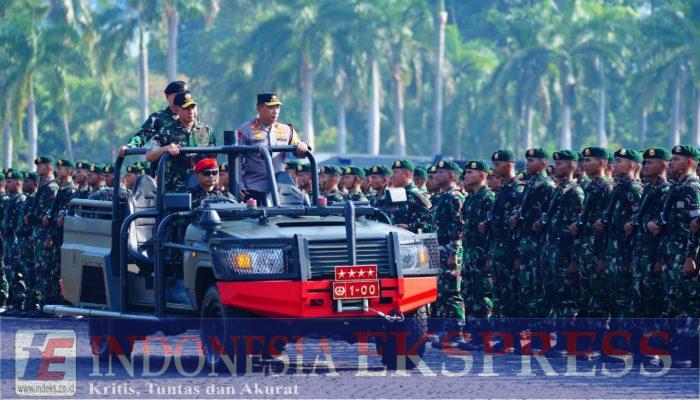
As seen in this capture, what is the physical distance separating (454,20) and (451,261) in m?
69.6

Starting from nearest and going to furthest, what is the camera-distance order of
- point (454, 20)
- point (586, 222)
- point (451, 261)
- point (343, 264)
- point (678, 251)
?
point (343, 264)
point (678, 251)
point (586, 222)
point (451, 261)
point (454, 20)

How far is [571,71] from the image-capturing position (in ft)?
229

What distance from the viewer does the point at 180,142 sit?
46.3ft

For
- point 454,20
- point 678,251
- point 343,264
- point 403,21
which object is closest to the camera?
point 343,264

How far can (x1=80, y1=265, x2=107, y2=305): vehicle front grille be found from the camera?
13.5 m

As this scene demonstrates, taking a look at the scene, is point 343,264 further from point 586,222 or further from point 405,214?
point 405,214

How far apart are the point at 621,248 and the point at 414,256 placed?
2.83 m

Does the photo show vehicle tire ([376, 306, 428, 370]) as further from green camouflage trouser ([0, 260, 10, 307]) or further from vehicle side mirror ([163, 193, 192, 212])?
green camouflage trouser ([0, 260, 10, 307])

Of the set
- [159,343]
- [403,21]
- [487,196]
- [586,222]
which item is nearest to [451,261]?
[487,196]

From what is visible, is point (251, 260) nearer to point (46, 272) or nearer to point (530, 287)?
point (530, 287)

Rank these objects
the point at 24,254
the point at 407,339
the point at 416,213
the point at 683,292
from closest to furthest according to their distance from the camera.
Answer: the point at 407,339 < the point at 683,292 < the point at 416,213 < the point at 24,254

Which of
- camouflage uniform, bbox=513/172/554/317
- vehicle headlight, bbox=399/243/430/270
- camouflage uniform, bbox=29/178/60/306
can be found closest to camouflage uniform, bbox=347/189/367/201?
camouflage uniform, bbox=513/172/554/317

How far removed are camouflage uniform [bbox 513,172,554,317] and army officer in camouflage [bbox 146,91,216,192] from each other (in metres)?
3.44

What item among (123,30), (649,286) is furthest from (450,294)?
(123,30)
